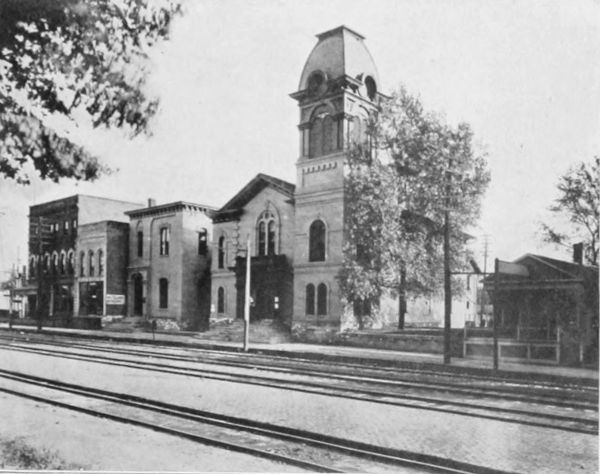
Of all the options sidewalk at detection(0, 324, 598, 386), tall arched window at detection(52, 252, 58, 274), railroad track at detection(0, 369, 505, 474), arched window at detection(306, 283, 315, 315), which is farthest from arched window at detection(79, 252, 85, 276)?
railroad track at detection(0, 369, 505, 474)

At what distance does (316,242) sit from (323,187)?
2335mm

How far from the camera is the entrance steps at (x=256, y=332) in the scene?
2450 centimetres

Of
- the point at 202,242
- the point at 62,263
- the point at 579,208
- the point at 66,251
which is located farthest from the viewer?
the point at 62,263

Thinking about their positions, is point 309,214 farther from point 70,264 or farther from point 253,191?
point 70,264

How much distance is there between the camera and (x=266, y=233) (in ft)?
90.2

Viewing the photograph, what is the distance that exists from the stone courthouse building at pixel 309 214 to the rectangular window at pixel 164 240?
19.8 feet

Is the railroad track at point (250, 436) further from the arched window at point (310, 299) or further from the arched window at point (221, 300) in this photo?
the arched window at point (221, 300)

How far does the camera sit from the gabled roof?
26428 mm

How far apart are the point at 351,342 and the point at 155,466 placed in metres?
15.9

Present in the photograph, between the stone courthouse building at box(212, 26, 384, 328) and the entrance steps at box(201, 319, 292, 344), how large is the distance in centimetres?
75

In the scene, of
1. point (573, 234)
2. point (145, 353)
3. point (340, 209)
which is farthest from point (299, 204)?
point (573, 234)

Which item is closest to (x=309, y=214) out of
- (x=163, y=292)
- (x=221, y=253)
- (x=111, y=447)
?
(x=221, y=253)

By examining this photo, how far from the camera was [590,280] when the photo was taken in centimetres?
1445

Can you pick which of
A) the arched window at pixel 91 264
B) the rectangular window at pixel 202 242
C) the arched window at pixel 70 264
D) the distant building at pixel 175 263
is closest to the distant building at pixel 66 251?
the arched window at pixel 70 264
